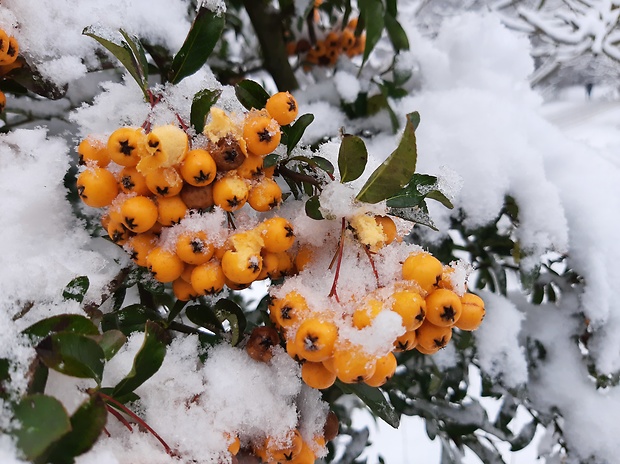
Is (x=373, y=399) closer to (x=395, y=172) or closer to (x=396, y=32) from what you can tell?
(x=395, y=172)

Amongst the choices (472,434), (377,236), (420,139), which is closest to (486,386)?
(472,434)

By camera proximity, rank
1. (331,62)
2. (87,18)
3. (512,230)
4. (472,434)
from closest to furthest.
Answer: (87,18) → (512,230) → (472,434) → (331,62)

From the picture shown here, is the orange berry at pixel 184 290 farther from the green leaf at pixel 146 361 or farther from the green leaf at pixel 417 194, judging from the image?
the green leaf at pixel 417 194

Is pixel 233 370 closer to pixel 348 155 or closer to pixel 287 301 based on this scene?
pixel 287 301

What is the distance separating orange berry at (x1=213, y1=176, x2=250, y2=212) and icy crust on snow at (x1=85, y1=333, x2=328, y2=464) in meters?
0.17

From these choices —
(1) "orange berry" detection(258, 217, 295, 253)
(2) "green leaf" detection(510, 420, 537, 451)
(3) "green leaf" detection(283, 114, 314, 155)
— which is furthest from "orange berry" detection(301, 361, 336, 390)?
(2) "green leaf" detection(510, 420, 537, 451)

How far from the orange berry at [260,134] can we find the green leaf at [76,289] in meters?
0.19

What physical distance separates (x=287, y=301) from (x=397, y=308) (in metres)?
0.09

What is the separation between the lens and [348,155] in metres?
0.41

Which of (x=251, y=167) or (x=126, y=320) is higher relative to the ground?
(x=251, y=167)

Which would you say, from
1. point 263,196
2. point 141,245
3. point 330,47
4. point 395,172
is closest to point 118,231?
point 141,245

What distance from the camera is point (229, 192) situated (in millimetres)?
399

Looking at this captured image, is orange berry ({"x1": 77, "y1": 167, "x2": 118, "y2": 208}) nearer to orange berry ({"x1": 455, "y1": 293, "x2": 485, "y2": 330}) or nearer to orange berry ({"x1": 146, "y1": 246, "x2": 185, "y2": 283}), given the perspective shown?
orange berry ({"x1": 146, "y1": 246, "x2": 185, "y2": 283})

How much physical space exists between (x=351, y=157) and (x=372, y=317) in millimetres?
136
